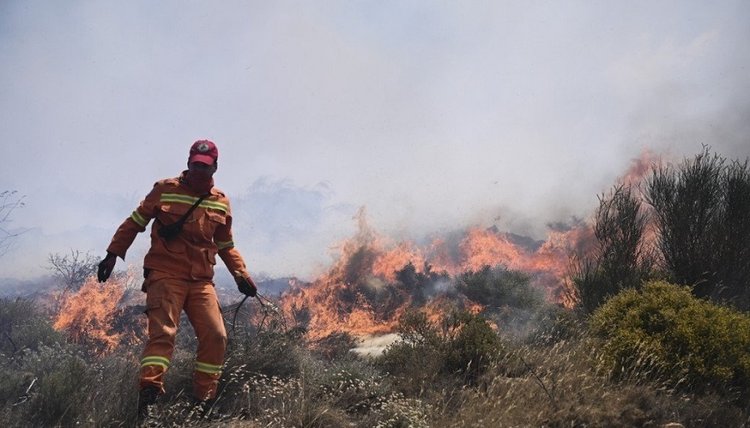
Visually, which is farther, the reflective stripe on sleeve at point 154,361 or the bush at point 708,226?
the bush at point 708,226

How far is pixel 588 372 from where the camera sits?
4473mm

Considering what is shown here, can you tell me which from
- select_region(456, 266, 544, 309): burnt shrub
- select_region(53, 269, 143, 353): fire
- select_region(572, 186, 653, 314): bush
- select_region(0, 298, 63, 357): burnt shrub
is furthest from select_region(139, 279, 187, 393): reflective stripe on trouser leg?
select_region(456, 266, 544, 309): burnt shrub

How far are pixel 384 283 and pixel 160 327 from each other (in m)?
14.2

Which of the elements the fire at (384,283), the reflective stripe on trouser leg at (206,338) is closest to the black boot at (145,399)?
the reflective stripe on trouser leg at (206,338)

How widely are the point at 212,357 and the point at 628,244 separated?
7.94m

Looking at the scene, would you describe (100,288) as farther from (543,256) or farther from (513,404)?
(543,256)

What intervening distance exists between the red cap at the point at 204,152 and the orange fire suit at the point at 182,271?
0.95ft

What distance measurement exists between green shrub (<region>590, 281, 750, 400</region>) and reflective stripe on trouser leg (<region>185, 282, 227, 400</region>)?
12.4ft

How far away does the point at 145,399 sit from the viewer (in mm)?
3203

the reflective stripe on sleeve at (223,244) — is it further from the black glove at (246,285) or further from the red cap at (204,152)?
the red cap at (204,152)

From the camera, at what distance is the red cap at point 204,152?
4.02m

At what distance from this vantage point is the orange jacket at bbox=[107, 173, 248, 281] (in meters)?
3.84

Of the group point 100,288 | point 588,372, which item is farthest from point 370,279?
point 588,372

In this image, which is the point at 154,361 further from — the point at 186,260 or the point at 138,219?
the point at 138,219
